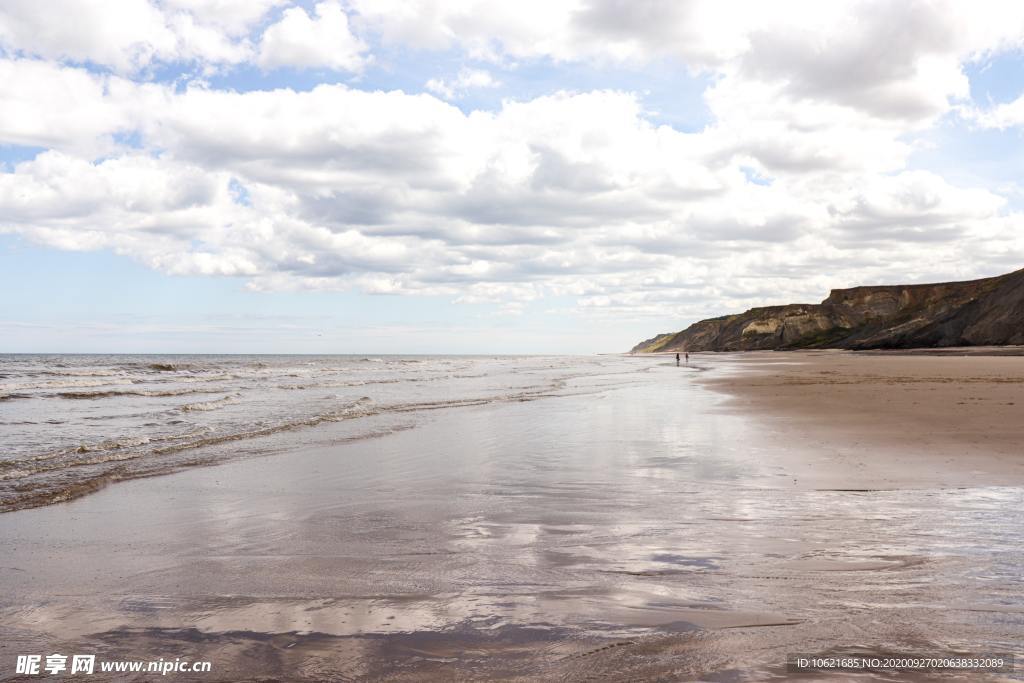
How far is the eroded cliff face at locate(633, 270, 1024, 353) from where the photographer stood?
6512 centimetres

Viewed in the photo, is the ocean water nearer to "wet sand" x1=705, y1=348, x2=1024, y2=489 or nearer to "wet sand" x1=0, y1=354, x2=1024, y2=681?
"wet sand" x1=0, y1=354, x2=1024, y2=681

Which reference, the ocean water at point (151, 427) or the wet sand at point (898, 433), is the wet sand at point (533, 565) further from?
the ocean water at point (151, 427)

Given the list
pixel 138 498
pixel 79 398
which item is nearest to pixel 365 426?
pixel 138 498

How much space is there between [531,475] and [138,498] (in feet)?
15.6

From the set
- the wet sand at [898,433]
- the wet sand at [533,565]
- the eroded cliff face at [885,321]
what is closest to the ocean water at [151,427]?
the wet sand at [533,565]

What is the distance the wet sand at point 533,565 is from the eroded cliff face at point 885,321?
69762mm

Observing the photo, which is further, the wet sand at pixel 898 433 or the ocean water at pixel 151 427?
the ocean water at pixel 151 427

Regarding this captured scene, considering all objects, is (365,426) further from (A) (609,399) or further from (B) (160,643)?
(B) (160,643)

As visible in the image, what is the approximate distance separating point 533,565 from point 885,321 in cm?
10499

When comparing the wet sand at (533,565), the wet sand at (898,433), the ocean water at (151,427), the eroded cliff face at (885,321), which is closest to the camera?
the wet sand at (533,565)

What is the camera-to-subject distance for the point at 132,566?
4.90m

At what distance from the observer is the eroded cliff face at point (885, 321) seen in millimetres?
65125

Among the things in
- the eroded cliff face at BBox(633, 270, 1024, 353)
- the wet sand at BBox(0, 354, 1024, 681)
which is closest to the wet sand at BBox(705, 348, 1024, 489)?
the wet sand at BBox(0, 354, 1024, 681)

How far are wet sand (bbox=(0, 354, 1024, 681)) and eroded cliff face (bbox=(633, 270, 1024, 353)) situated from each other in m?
69.8
